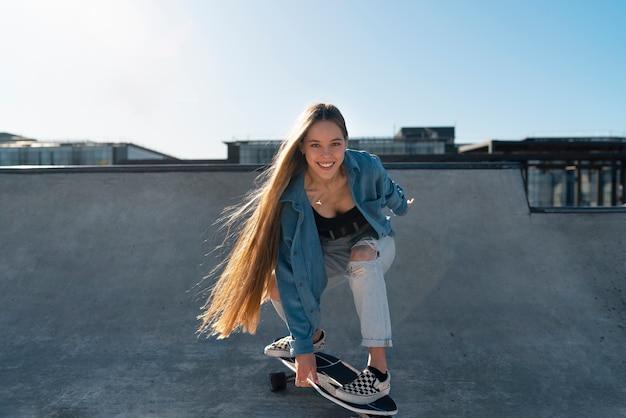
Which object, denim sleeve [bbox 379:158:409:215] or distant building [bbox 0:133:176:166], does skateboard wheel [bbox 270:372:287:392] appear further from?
distant building [bbox 0:133:176:166]

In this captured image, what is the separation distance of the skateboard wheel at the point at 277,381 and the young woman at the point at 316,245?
97 mm

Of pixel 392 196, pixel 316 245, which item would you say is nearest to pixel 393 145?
pixel 392 196

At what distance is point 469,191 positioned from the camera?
14.0ft

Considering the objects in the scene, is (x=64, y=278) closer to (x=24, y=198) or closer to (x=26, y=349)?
(x=26, y=349)

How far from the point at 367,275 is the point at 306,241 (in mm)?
310

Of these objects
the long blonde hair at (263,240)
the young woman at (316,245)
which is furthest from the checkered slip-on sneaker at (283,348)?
the long blonde hair at (263,240)

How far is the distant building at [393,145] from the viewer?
25.0m

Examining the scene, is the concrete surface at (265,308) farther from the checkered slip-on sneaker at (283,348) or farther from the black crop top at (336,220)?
the black crop top at (336,220)

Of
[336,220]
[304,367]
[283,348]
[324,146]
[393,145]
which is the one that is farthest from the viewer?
[393,145]

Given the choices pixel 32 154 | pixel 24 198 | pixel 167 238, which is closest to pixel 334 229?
pixel 167 238

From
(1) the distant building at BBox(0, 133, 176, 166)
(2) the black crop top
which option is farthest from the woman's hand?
(1) the distant building at BBox(0, 133, 176, 166)

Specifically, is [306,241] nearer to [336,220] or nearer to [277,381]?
[336,220]

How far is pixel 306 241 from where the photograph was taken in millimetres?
2145

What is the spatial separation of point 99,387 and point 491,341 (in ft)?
7.21
